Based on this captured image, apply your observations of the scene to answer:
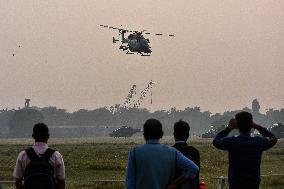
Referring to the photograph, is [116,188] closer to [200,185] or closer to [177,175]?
[200,185]

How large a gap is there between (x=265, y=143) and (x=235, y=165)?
0.51 meters

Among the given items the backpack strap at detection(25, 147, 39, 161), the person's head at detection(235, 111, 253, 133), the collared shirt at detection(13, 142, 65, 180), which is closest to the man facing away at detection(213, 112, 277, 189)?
the person's head at detection(235, 111, 253, 133)

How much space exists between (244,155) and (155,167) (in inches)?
76.0

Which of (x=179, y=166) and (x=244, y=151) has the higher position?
(x=244, y=151)

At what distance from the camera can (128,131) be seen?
7229 inches

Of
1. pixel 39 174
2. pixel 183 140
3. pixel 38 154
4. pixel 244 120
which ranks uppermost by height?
pixel 244 120

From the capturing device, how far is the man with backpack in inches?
325

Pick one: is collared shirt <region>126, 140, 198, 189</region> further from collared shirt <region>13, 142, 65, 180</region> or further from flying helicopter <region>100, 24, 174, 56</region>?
flying helicopter <region>100, 24, 174, 56</region>

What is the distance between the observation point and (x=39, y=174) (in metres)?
8.28

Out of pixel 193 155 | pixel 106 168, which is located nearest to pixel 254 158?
pixel 193 155

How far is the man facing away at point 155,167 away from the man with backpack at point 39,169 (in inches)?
51.1

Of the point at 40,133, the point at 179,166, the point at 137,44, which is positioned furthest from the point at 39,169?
the point at 137,44

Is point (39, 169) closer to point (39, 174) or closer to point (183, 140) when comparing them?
point (39, 174)

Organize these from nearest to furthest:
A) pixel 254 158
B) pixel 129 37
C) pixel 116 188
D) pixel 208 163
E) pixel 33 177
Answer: pixel 33 177, pixel 254 158, pixel 116 188, pixel 208 163, pixel 129 37
